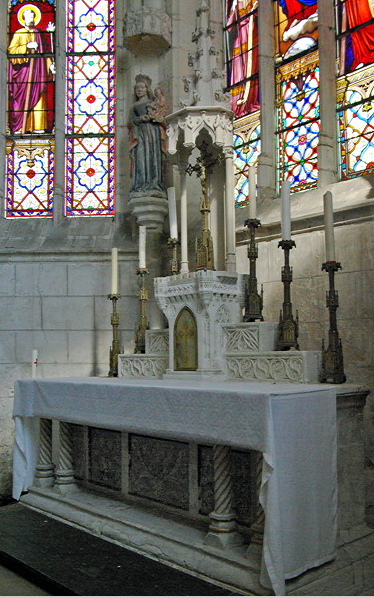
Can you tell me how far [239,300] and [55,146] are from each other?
4.50 metres

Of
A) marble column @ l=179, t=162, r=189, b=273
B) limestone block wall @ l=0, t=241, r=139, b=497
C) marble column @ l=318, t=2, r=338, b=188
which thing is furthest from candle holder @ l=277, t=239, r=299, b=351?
limestone block wall @ l=0, t=241, r=139, b=497

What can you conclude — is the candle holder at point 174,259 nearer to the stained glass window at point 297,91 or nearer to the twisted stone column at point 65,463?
the twisted stone column at point 65,463

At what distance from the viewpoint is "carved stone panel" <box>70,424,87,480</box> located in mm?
5057

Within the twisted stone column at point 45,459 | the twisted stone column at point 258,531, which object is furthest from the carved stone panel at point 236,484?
the twisted stone column at point 45,459

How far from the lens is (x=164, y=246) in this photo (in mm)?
7328

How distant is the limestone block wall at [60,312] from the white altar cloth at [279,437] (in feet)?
11.4

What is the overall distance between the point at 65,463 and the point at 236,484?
1839 mm

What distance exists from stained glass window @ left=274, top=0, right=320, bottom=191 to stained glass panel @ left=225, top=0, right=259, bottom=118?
362 millimetres

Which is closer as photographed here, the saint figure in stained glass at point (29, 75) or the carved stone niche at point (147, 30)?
the carved stone niche at point (147, 30)

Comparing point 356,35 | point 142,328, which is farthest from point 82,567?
point 356,35

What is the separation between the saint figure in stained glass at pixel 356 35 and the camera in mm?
5621

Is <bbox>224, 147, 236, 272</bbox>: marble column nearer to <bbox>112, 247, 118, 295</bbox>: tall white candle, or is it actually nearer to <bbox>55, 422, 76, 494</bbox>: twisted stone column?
<bbox>112, 247, 118, 295</bbox>: tall white candle

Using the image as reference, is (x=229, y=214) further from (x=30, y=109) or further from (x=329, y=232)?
(x=30, y=109)

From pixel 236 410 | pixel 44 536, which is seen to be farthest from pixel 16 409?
pixel 236 410
